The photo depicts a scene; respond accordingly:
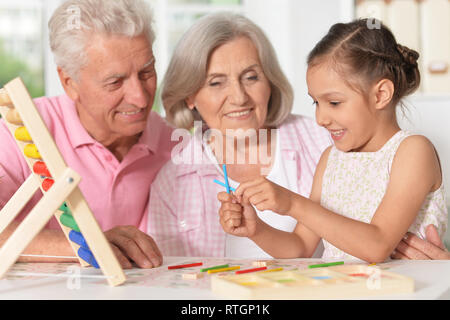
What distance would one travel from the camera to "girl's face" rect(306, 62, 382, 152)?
4.75ft

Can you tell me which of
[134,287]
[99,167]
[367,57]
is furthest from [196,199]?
[134,287]

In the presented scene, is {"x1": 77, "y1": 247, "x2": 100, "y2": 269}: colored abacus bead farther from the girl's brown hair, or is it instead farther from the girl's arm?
the girl's brown hair

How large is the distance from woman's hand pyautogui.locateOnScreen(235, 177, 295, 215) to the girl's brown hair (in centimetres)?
38

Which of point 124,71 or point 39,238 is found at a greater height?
point 124,71

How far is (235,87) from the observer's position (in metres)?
1.85

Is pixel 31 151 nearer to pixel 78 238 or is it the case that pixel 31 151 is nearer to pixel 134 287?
pixel 78 238

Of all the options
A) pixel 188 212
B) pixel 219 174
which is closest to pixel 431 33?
pixel 219 174

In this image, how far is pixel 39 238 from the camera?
4.79 ft

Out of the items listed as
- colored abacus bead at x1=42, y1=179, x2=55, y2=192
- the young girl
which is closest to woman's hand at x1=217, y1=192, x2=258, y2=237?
the young girl

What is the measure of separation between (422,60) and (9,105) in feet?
6.05

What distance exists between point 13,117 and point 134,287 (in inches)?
16.1

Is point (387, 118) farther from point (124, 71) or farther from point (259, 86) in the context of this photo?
point (124, 71)

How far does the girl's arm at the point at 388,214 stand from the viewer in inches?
50.3
